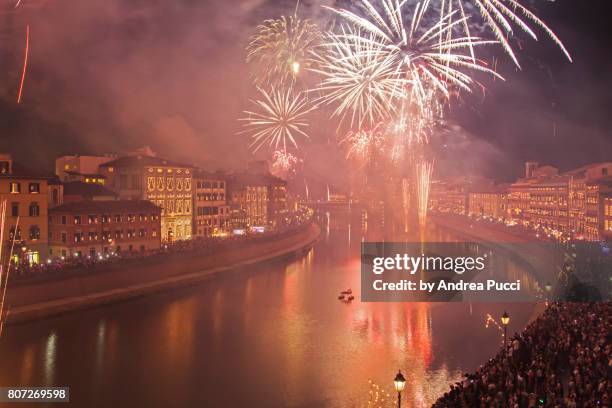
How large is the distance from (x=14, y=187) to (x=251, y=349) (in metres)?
14.4

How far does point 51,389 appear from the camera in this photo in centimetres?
1284

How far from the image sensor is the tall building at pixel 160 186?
3456cm

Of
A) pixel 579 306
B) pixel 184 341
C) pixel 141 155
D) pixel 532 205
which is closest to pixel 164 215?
pixel 141 155

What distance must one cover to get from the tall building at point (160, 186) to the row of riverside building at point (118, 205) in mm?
63

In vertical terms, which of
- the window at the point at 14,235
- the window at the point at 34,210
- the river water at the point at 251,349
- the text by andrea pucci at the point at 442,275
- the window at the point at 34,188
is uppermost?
the window at the point at 34,188

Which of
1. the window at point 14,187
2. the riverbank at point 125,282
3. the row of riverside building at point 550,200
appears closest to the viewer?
the riverbank at point 125,282

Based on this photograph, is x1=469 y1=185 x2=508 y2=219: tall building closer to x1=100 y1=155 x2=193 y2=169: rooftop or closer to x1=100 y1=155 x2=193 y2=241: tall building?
x1=100 y1=155 x2=193 y2=241: tall building

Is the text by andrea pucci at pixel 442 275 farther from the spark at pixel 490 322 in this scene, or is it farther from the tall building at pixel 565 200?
the tall building at pixel 565 200

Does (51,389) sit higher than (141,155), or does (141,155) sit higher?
(141,155)

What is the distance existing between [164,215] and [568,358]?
93.6 feet

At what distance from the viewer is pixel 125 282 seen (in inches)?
922

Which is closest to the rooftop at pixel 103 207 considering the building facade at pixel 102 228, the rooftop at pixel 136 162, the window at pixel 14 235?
the building facade at pixel 102 228

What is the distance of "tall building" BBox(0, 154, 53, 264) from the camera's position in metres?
23.5

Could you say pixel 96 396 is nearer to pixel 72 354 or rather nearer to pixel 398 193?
pixel 72 354
